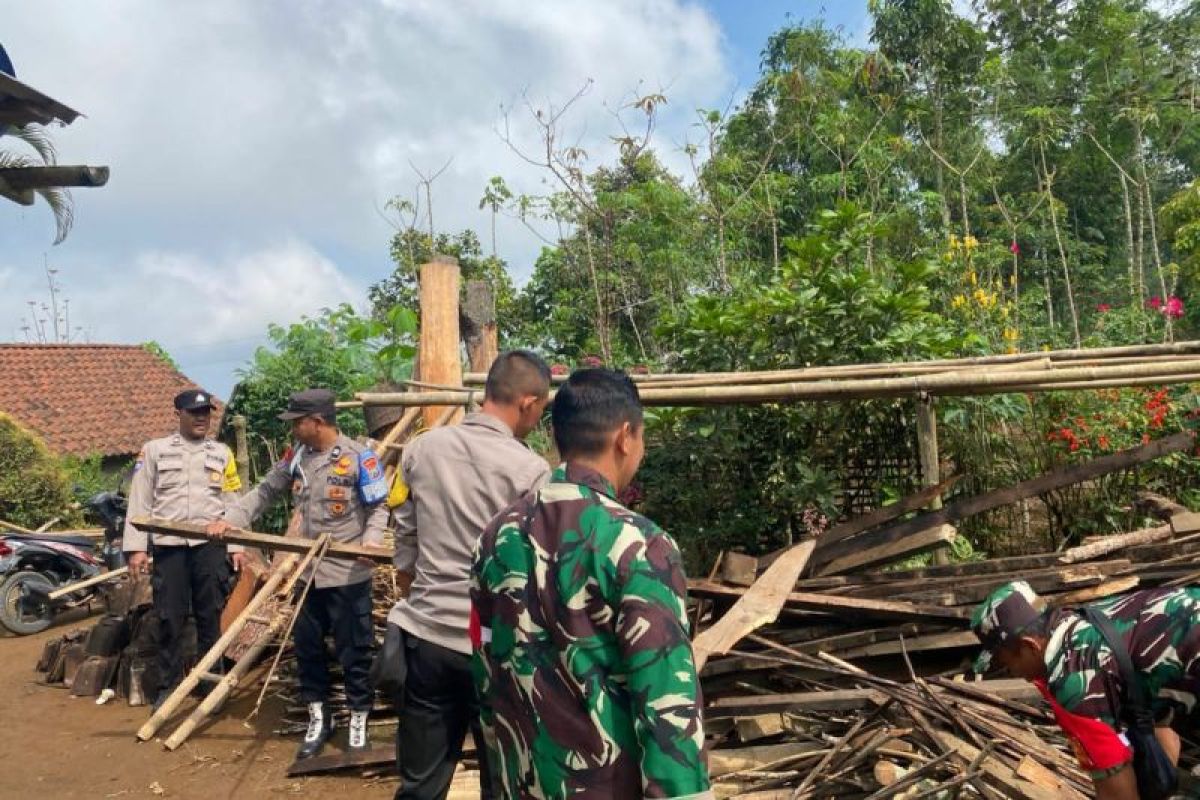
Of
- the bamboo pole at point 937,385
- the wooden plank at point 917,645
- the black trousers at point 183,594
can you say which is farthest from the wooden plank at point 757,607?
the black trousers at point 183,594

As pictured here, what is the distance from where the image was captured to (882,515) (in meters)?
4.81

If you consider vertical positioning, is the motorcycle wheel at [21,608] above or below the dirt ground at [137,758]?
above

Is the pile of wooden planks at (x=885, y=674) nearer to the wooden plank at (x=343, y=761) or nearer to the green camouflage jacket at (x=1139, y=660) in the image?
the green camouflage jacket at (x=1139, y=660)

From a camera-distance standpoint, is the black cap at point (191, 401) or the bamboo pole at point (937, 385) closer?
the bamboo pole at point (937, 385)

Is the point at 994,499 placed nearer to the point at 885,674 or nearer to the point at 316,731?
the point at 885,674

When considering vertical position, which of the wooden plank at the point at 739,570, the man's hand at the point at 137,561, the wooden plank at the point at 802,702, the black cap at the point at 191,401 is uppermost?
the black cap at the point at 191,401

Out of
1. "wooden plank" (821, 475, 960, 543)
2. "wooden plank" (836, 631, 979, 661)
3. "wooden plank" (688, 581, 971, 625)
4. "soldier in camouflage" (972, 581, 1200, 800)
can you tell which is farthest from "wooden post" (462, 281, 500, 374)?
"soldier in camouflage" (972, 581, 1200, 800)

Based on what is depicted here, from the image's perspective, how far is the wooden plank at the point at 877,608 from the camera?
414 cm

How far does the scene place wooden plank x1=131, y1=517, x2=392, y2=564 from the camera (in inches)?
182

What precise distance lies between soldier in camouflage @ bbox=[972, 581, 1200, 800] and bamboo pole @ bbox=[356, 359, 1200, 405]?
1.73 metres

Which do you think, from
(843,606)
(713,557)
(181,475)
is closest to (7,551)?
(181,475)

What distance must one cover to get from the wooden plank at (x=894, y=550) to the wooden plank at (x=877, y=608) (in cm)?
41

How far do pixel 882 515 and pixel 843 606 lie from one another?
765mm

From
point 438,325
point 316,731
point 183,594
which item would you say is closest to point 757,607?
point 316,731
